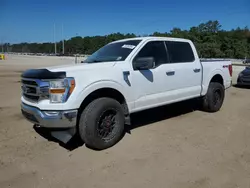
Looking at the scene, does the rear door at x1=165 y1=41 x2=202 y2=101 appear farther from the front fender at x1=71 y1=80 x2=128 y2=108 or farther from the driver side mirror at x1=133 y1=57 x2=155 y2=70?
the front fender at x1=71 y1=80 x2=128 y2=108

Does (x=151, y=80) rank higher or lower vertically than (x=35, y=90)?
higher

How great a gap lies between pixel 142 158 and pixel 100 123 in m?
0.90

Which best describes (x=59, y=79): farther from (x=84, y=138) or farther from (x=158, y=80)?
(x=158, y=80)

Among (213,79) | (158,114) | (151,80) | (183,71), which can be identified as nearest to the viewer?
(151,80)

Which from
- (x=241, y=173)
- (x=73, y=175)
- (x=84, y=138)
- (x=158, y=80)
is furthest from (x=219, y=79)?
(x=73, y=175)

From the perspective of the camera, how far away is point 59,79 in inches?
143

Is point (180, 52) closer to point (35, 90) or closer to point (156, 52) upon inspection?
point (156, 52)

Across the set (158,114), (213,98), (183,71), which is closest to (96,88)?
(183,71)

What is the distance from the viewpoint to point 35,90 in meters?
3.86

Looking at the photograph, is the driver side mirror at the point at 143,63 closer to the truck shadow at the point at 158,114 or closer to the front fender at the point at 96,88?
the front fender at the point at 96,88

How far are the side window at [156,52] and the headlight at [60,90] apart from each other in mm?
1640

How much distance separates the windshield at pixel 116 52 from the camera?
4.70 meters

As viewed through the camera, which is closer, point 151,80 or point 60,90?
point 60,90

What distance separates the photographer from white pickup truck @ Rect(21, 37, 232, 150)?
12.1 feet
